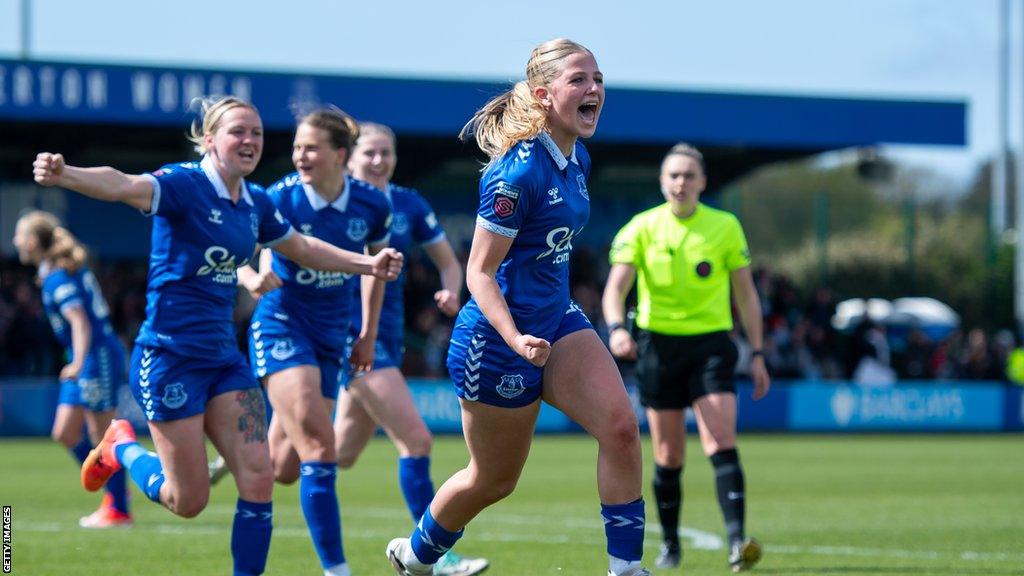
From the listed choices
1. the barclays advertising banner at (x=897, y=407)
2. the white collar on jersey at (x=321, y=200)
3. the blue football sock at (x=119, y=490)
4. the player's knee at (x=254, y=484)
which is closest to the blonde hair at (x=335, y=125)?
the white collar on jersey at (x=321, y=200)

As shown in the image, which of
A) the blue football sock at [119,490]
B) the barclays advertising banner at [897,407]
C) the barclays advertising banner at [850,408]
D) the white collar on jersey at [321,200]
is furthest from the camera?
the barclays advertising banner at [897,407]

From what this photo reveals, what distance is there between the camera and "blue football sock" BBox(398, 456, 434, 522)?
29.2ft

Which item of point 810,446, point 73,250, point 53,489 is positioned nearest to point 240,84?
point 810,446

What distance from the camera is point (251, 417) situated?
7.25 metres

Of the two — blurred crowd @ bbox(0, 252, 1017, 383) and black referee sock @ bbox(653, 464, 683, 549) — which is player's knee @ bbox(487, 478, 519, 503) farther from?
blurred crowd @ bbox(0, 252, 1017, 383)

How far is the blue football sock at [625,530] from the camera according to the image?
6.45 m

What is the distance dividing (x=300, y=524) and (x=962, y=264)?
95.4 ft

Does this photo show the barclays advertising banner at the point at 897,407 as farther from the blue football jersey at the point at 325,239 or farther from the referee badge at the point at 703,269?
the blue football jersey at the point at 325,239

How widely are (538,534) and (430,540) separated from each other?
3837mm

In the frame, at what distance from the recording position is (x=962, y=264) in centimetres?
3762

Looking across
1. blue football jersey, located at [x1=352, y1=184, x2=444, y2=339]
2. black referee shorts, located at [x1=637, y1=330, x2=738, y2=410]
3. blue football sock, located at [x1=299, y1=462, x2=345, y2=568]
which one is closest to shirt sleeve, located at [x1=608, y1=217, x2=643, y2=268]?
black referee shorts, located at [x1=637, y1=330, x2=738, y2=410]

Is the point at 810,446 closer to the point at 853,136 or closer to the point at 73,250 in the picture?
the point at 853,136

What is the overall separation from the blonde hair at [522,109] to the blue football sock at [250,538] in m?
1.94

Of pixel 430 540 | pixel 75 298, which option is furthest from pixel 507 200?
pixel 75 298
